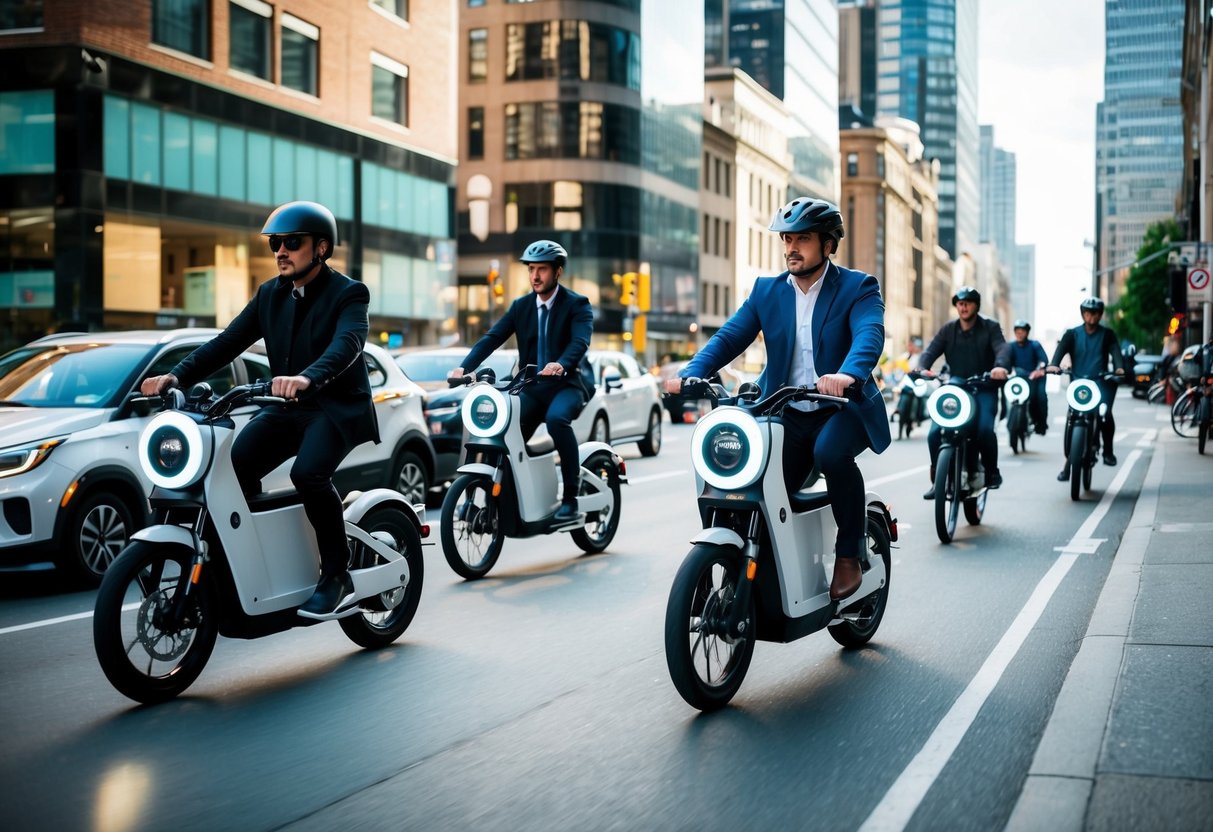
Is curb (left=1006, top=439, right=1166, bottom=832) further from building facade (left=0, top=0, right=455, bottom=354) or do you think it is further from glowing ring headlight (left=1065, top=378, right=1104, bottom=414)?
building facade (left=0, top=0, right=455, bottom=354)

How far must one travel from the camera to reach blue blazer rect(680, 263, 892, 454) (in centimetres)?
548

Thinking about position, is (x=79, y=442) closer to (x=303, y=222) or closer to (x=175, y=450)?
(x=175, y=450)

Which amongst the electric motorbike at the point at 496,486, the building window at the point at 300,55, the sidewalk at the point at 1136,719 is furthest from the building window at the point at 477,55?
the sidewalk at the point at 1136,719

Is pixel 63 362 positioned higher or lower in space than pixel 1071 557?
higher

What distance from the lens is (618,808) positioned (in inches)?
154

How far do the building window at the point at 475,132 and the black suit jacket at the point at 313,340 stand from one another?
58210mm

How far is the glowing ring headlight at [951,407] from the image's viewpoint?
10094 millimetres

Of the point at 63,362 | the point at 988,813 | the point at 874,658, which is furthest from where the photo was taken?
the point at 63,362

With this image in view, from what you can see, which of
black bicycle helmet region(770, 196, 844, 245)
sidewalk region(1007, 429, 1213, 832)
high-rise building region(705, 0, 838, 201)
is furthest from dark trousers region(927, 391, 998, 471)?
high-rise building region(705, 0, 838, 201)

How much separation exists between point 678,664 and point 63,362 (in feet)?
18.8

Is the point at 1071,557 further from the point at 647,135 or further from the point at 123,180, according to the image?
the point at 647,135

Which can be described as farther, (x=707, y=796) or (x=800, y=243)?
(x=800, y=243)

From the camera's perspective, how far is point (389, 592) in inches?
247

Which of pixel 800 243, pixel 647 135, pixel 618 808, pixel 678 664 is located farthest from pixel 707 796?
pixel 647 135
